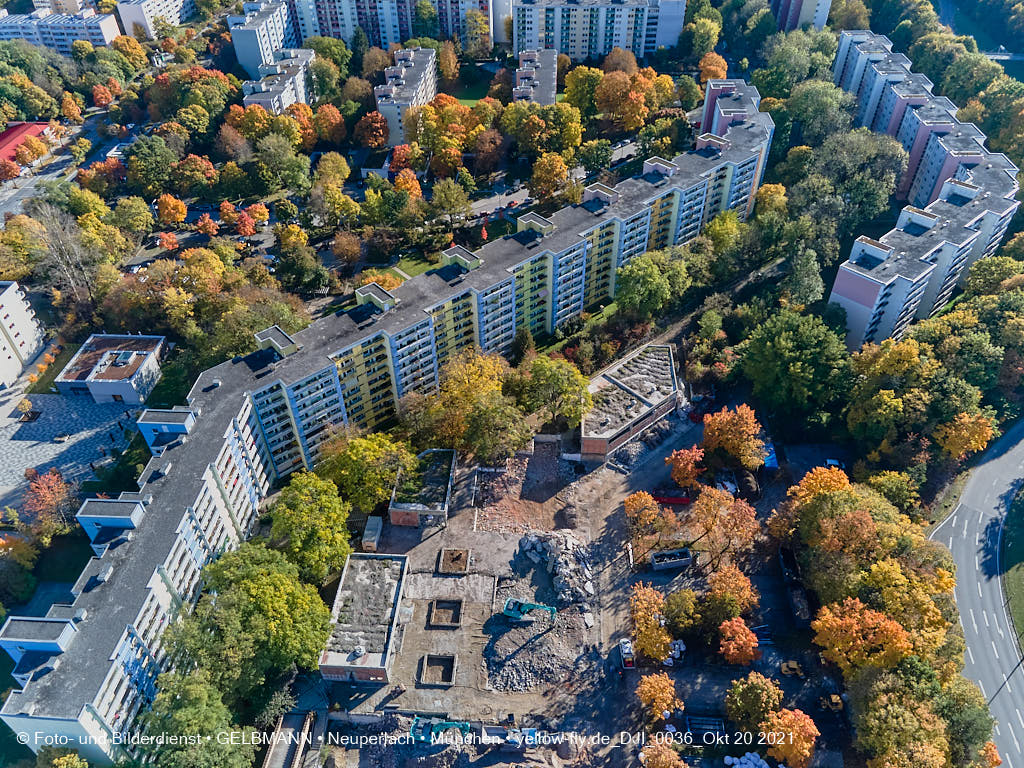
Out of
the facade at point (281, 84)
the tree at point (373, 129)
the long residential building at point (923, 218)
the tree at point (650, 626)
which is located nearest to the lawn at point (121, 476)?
the tree at point (650, 626)

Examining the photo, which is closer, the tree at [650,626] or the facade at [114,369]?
the tree at [650,626]

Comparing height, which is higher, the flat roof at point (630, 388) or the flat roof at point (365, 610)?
the flat roof at point (630, 388)

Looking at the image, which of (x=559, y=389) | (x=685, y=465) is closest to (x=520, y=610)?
(x=685, y=465)

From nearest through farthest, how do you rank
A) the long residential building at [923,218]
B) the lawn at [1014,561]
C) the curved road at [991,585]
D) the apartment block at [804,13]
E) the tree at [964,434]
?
1. the curved road at [991,585]
2. the lawn at [1014,561]
3. the tree at [964,434]
4. the long residential building at [923,218]
5. the apartment block at [804,13]

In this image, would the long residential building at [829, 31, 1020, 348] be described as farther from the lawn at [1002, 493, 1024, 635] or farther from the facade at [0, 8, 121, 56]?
the facade at [0, 8, 121, 56]

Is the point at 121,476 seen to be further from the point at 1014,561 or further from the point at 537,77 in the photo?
the point at 537,77

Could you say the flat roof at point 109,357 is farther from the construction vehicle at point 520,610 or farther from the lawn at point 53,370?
the construction vehicle at point 520,610
